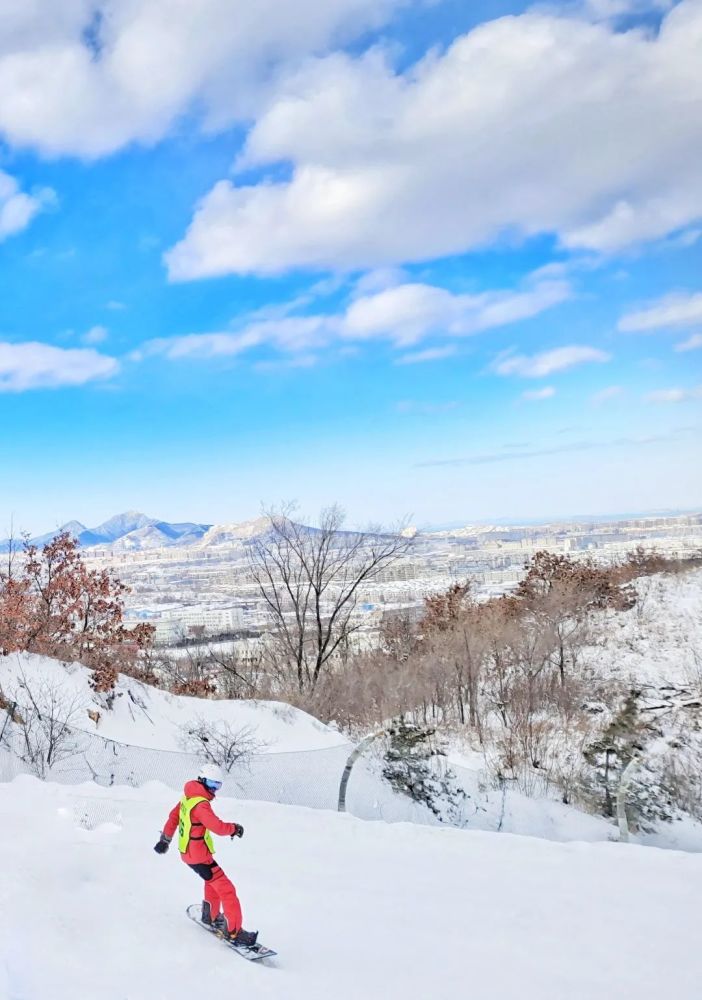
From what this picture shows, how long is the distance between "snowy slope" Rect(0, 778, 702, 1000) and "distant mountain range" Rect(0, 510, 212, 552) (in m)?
105

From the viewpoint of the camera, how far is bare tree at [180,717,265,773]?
12.0 m

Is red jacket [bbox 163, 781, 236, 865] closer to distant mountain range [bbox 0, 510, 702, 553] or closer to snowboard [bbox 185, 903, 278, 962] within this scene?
snowboard [bbox 185, 903, 278, 962]

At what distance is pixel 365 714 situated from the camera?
20562 millimetres

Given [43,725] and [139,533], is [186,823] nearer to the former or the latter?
[43,725]

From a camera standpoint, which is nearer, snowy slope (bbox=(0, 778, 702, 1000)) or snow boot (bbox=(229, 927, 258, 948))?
snowy slope (bbox=(0, 778, 702, 1000))

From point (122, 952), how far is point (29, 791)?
191 inches

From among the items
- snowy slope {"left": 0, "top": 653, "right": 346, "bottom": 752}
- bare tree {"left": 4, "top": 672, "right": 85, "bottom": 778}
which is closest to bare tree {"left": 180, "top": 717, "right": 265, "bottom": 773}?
snowy slope {"left": 0, "top": 653, "right": 346, "bottom": 752}

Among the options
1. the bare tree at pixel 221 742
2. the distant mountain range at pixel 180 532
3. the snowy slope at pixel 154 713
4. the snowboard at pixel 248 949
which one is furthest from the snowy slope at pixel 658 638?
the distant mountain range at pixel 180 532

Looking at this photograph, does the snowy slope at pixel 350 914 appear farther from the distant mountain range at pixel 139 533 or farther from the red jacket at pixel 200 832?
the distant mountain range at pixel 139 533

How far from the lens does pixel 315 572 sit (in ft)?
81.3

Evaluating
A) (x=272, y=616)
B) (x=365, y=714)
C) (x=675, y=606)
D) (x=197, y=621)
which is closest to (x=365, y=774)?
(x=365, y=714)

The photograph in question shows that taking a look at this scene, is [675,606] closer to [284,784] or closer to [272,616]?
[272,616]

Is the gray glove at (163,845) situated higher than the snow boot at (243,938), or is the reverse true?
the gray glove at (163,845)

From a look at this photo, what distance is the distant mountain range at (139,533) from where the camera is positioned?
11994 cm
